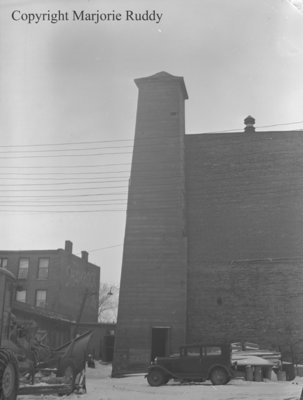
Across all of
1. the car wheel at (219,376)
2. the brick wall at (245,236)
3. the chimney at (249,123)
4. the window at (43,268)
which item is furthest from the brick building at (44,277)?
the car wheel at (219,376)

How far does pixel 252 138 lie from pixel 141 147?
6.46 meters

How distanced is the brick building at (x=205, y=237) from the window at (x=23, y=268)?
19110mm

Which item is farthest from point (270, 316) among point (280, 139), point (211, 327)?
point (280, 139)

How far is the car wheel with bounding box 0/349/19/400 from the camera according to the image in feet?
32.9

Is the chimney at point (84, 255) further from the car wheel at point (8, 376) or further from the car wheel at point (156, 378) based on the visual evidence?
the car wheel at point (8, 376)

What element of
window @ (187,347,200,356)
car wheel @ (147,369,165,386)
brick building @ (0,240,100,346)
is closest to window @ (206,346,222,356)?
window @ (187,347,200,356)

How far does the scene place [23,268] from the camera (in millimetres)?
44250

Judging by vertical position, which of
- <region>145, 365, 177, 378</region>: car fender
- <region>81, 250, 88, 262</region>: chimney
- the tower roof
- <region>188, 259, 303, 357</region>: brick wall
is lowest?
<region>145, 365, 177, 378</region>: car fender

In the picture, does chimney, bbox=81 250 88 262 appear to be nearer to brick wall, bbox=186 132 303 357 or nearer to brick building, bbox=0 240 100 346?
brick building, bbox=0 240 100 346

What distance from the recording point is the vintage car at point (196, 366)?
16.8 meters

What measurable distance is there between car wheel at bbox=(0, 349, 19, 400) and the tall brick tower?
52.8ft

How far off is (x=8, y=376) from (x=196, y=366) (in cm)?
838

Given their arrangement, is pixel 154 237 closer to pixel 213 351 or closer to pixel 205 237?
pixel 205 237

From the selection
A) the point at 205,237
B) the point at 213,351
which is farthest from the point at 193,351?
the point at 205,237
